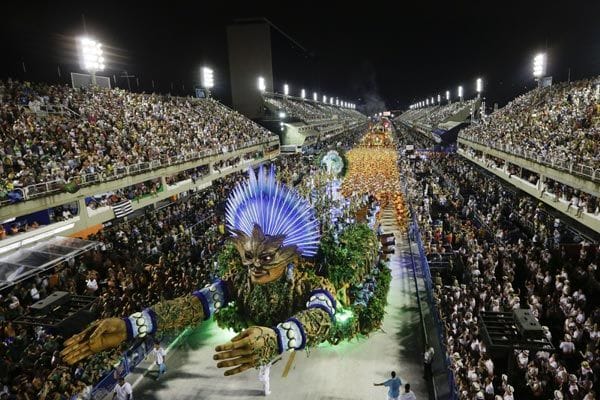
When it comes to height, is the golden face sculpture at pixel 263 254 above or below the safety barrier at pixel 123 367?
above

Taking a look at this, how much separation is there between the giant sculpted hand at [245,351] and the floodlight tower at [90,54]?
3146 cm

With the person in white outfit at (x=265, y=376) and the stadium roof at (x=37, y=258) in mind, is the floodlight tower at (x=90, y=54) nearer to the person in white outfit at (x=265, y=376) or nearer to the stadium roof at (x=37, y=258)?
the stadium roof at (x=37, y=258)

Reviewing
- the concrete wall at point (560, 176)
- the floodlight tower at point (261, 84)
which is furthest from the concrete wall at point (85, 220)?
the floodlight tower at point (261, 84)

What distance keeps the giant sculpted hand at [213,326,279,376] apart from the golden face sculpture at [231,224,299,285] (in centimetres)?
237

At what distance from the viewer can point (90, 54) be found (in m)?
32.8

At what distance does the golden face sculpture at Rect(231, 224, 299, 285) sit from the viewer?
11336 millimetres

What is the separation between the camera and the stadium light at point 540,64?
5253 cm

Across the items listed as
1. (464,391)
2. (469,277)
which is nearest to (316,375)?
(464,391)

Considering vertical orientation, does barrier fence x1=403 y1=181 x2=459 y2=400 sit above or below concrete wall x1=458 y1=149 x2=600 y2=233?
below

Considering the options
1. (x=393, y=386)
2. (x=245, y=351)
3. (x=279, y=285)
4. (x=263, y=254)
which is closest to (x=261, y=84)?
(x=279, y=285)

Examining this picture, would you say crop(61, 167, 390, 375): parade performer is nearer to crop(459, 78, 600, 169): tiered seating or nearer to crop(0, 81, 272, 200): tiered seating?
crop(0, 81, 272, 200): tiered seating

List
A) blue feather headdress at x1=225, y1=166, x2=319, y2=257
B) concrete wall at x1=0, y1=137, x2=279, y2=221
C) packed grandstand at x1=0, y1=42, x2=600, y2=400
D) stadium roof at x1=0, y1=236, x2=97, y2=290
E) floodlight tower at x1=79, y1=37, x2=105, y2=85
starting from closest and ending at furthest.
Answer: packed grandstand at x1=0, y1=42, x2=600, y2=400
blue feather headdress at x1=225, y1=166, x2=319, y2=257
stadium roof at x1=0, y1=236, x2=97, y2=290
concrete wall at x1=0, y1=137, x2=279, y2=221
floodlight tower at x1=79, y1=37, x2=105, y2=85

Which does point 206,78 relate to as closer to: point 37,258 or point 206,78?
point 206,78

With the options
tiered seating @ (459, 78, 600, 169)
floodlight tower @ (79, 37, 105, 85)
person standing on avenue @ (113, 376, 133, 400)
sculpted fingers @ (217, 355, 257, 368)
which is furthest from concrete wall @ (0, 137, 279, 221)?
tiered seating @ (459, 78, 600, 169)
